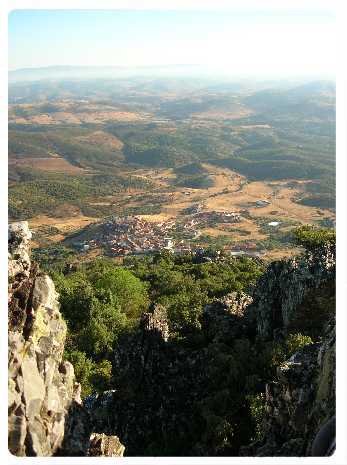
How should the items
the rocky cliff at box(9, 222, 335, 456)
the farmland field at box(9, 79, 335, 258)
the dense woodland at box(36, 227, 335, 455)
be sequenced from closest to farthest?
1. the rocky cliff at box(9, 222, 335, 456)
2. the dense woodland at box(36, 227, 335, 455)
3. the farmland field at box(9, 79, 335, 258)

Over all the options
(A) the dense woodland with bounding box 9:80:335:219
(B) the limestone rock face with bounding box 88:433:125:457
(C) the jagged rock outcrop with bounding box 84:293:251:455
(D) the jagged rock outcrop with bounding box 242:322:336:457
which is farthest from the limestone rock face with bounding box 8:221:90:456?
(A) the dense woodland with bounding box 9:80:335:219

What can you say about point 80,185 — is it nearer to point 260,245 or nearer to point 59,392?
point 260,245

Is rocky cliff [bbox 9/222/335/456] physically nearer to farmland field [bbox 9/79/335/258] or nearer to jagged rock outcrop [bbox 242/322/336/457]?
jagged rock outcrop [bbox 242/322/336/457]

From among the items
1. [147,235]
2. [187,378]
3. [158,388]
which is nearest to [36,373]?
[158,388]

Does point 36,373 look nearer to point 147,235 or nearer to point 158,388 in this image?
point 158,388
